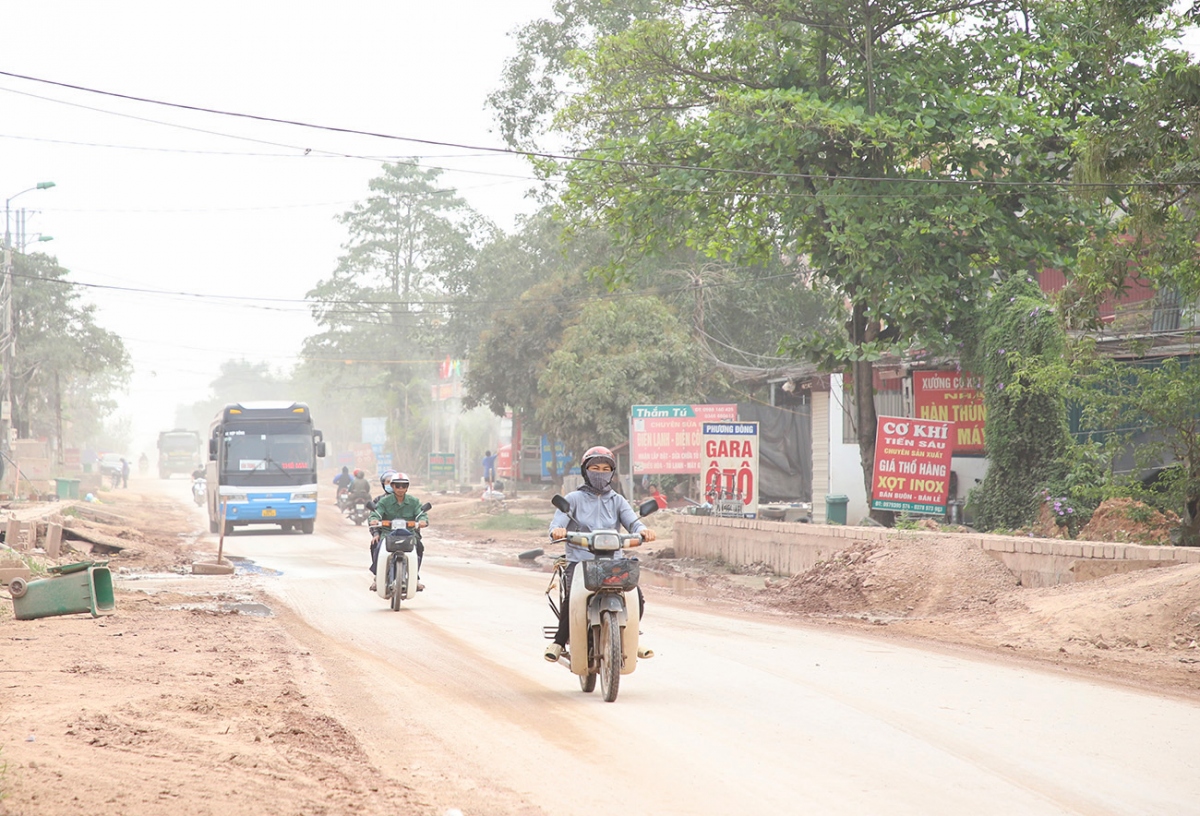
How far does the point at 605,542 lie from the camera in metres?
8.40

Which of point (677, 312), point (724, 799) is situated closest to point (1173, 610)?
point (724, 799)

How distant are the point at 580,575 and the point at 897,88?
48.0 ft

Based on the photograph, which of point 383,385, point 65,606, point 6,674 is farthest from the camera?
point 383,385

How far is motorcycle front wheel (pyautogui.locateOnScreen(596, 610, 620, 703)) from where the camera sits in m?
8.27

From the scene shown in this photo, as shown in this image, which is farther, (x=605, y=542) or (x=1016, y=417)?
(x=1016, y=417)

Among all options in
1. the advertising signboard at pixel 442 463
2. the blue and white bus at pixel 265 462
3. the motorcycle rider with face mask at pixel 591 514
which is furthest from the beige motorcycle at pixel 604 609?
the advertising signboard at pixel 442 463

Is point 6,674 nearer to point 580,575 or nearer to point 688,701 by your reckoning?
point 580,575

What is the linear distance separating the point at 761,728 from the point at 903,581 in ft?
28.4

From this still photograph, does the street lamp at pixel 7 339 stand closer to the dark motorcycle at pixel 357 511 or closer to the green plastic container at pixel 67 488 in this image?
the green plastic container at pixel 67 488

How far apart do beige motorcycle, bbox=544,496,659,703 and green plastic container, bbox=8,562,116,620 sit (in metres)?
6.73

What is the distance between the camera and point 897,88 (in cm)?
2062

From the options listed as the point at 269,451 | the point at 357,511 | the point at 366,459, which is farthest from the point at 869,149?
the point at 366,459

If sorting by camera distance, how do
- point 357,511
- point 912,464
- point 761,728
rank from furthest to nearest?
1. point 357,511
2. point 912,464
3. point 761,728

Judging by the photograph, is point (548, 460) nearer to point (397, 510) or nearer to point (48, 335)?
point (48, 335)
